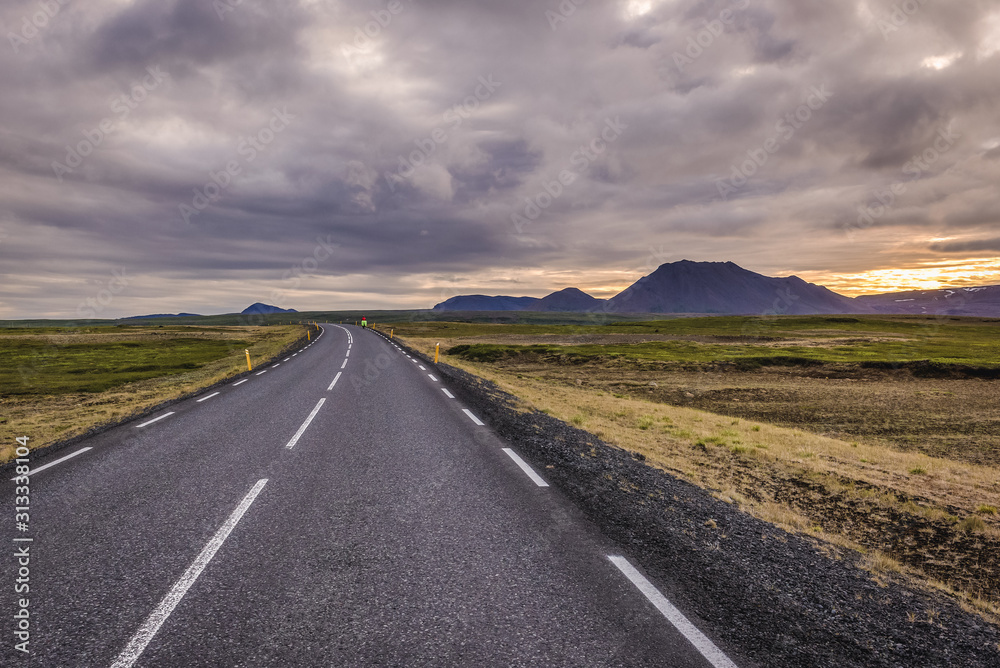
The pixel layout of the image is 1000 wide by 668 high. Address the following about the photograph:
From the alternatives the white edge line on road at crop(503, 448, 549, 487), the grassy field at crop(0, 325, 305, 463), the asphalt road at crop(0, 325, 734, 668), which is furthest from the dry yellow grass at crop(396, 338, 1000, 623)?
the grassy field at crop(0, 325, 305, 463)

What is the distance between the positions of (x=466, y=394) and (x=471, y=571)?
1157 centimetres

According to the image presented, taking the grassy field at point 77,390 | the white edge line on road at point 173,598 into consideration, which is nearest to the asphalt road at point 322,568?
the white edge line on road at point 173,598

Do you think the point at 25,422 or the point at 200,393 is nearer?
the point at 25,422

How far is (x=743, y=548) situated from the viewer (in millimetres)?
4953

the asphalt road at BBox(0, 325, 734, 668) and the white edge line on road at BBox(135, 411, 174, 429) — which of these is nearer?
the asphalt road at BBox(0, 325, 734, 668)

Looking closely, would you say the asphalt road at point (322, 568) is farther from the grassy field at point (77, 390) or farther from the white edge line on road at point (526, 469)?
the grassy field at point (77, 390)

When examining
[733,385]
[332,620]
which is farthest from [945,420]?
[332,620]

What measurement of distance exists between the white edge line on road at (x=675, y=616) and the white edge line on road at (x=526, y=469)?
7.66ft

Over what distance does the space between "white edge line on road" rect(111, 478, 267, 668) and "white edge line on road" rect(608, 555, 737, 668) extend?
149 inches

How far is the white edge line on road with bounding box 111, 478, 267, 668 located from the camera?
3.25m

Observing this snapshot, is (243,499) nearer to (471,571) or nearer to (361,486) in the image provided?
(361,486)

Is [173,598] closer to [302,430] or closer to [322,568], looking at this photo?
[322,568]

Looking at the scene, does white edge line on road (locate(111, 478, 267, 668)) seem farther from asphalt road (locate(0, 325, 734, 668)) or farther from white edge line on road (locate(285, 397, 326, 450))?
white edge line on road (locate(285, 397, 326, 450))

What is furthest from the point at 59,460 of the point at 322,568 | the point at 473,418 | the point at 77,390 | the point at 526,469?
the point at 77,390
